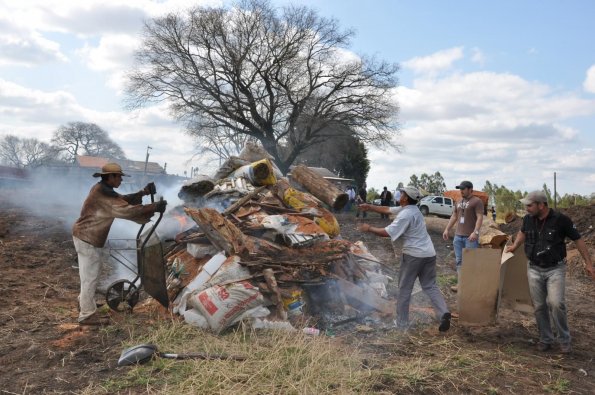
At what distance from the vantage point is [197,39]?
26188 millimetres

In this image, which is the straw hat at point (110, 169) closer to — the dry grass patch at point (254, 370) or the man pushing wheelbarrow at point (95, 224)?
the man pushing wheelbarrow at point (95, 224)

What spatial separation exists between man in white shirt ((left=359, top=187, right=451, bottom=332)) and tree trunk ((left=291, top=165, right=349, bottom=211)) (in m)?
4.81

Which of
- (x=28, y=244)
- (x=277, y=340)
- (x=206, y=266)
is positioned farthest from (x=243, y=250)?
(x=28, y=244)

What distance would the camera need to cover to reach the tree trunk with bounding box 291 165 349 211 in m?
10.6

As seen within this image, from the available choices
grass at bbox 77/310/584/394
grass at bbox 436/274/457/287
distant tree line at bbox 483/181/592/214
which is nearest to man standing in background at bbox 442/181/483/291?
grass at bbox 436/274/457/287

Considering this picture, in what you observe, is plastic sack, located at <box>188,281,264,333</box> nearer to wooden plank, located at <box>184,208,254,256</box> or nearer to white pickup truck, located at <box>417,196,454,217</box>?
wooden plank, located at <box>184,208,254,256</box>

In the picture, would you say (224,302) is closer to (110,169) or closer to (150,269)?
(150,269)

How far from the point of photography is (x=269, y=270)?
595 cm

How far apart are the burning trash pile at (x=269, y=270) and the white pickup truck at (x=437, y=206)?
67.1 feet

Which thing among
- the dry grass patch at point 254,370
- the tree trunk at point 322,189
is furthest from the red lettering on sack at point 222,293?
the tree trunk at point 322,189

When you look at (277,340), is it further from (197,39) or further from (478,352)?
(197,39)

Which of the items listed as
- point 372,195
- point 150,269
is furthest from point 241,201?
point 372,195

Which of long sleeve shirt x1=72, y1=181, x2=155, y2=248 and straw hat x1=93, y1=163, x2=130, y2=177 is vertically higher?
straw hat x1=93, y1=163, x2=130, y2=177

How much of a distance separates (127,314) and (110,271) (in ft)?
9.47
